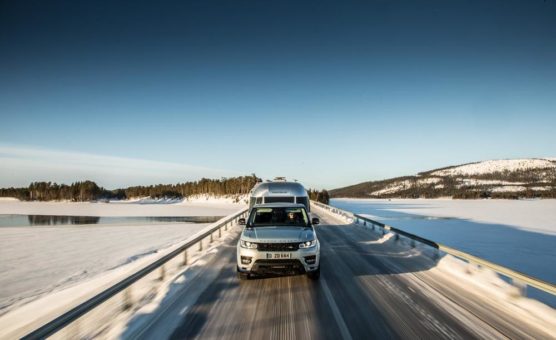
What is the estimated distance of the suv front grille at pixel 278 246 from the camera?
7.09 metres

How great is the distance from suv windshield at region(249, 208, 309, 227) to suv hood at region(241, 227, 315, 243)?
0.40m

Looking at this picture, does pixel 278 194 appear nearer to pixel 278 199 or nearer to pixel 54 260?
pixel 278 199

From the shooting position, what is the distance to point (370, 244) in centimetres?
1363

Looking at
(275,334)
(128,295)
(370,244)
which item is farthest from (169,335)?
(370,244)

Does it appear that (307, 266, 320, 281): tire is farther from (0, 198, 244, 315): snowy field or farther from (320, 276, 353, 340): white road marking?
(0, 198, 244, 315): snowy field

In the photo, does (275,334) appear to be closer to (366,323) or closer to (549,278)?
(366,323)

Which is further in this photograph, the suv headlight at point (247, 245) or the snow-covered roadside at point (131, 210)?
the snow-covered roadside at point (131, 210)

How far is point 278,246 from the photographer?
7.11 m

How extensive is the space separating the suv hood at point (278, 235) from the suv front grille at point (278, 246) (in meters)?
0.06

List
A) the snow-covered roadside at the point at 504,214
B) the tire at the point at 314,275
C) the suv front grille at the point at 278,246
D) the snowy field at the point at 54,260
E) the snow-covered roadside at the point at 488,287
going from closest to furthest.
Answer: the snow-covered roadside at the point at 488,287 → the suv front grille at the point at 278,246 → the tire at the point at 314,275 → the snowy field at the point at 54,260 → the snow-covered roadside at the point at 504,214

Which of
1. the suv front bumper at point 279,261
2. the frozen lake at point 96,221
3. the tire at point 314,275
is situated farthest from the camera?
the frozen lake at point 96,221

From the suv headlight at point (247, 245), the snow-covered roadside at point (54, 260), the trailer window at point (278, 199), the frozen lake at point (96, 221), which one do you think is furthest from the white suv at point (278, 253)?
the frozen lake at point (96, 221)

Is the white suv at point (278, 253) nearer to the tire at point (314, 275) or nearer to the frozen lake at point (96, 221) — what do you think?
the tire at point (314, 275)

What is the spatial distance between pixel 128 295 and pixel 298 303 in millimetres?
3102
